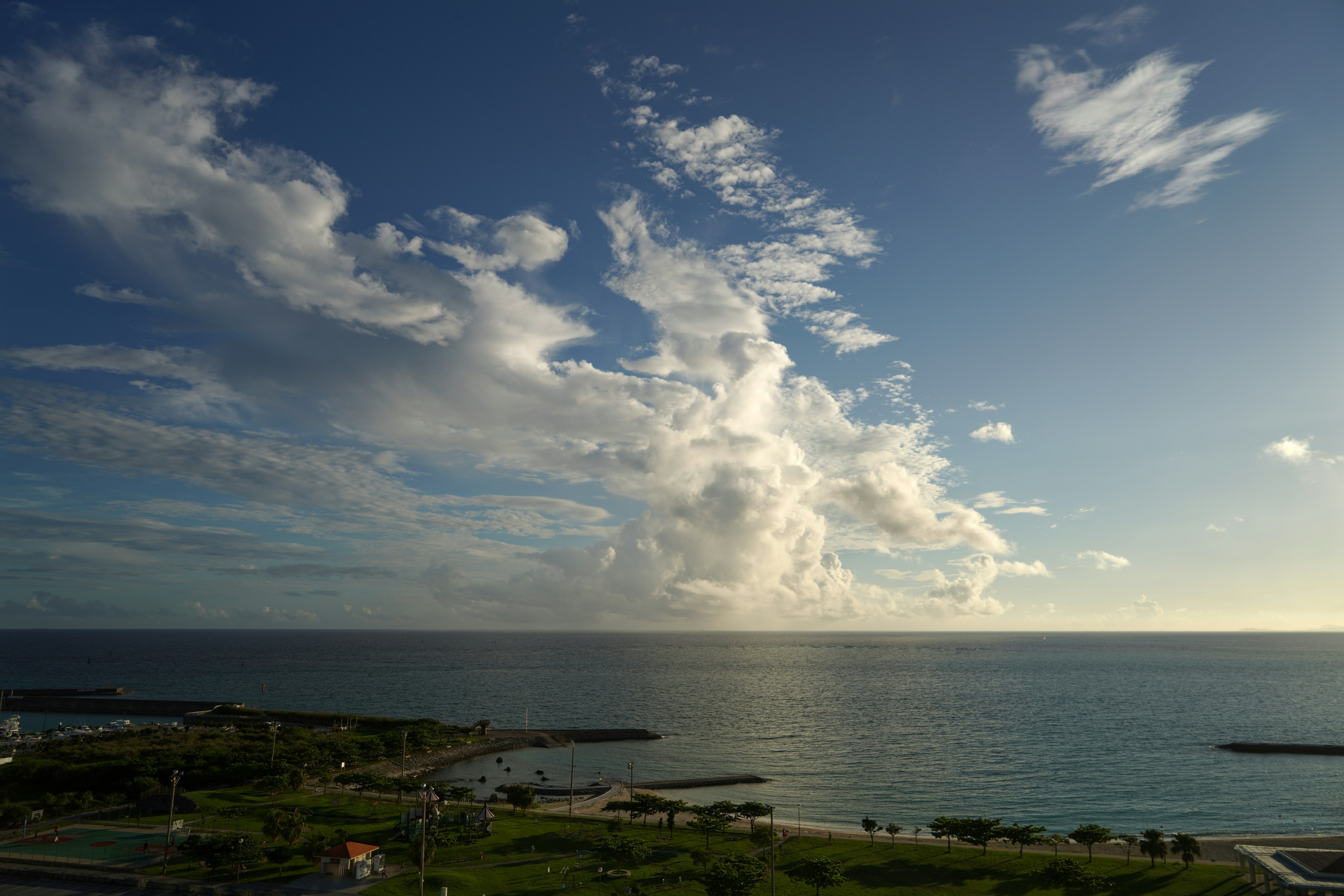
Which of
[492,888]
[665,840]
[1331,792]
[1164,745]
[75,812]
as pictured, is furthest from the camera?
[1164,745]

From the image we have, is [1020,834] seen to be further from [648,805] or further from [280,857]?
[280,857]

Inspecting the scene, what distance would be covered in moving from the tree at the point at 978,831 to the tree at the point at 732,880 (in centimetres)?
2427

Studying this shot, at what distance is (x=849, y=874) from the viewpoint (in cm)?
5712

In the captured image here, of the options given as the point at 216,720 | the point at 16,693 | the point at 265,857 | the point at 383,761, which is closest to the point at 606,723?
the point at 383,761

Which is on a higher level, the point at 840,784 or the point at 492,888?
the point at 492,888

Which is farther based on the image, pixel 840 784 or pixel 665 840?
pixel 840 784

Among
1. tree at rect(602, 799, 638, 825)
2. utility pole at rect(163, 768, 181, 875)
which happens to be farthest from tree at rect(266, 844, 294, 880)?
tree at rect(602, 799, 638, 825)

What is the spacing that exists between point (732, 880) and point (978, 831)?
29445 mm

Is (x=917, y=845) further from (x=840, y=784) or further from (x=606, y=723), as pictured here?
(x=606, y=723)

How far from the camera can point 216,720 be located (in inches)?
5512

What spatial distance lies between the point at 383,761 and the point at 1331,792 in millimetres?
143252

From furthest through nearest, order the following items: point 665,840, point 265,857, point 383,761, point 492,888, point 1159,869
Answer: point 383,761 < point 665,840 < point 1159,869 < point 265,857 < point 492,888

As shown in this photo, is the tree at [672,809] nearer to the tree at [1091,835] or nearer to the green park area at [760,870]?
the green park area at [760,870]

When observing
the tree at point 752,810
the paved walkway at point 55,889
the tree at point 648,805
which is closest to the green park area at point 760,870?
the tree at point 752,810
